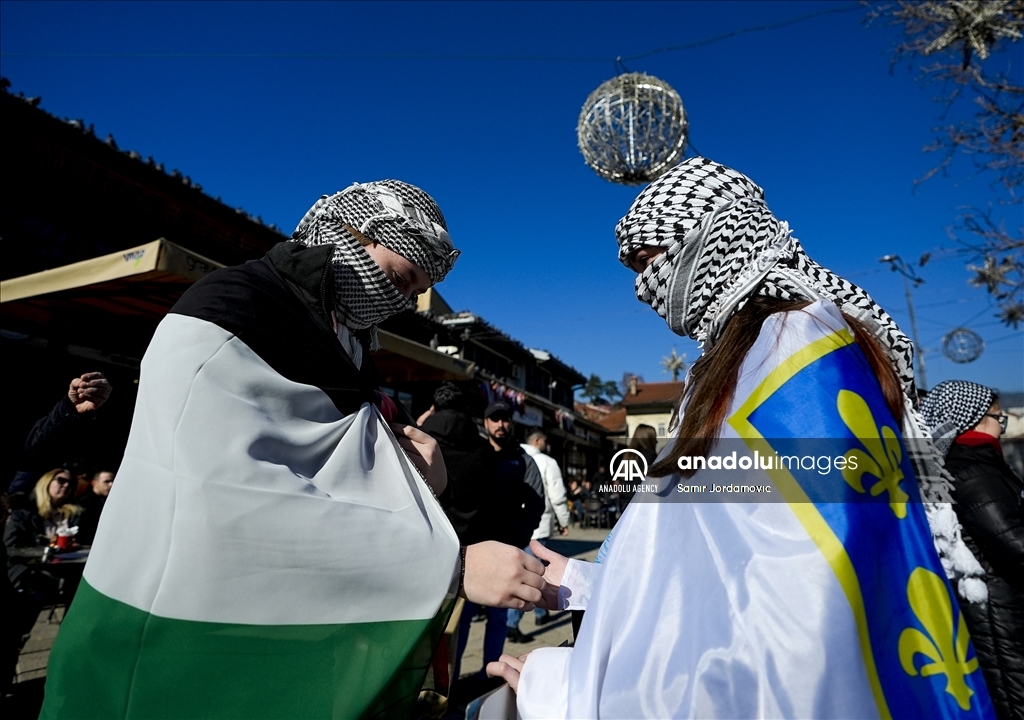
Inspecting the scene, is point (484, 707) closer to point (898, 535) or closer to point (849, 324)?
point (898, 535)

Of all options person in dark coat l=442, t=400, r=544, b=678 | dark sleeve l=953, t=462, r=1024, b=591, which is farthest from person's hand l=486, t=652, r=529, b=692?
person in dark coat l=442, t=400, r=544, b=678

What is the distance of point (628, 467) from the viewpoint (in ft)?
5.00

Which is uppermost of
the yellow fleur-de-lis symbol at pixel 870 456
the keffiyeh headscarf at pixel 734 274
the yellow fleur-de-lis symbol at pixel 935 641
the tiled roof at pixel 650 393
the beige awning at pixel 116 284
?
the tiled roof at pixel 650 393

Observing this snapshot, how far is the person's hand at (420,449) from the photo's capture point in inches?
56.4

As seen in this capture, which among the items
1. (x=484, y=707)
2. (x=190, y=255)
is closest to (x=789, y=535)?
(x=484, y=707)

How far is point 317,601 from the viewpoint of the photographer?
39.8 inches

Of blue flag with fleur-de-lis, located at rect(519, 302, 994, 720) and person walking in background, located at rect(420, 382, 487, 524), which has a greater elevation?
person walking in background, located at rect(420, 382, 487, 524)

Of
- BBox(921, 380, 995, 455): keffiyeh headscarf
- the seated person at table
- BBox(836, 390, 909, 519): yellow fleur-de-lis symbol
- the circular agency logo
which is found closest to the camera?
BBox(836, 390, 909, 519): yellow fleur-de-lis symbol

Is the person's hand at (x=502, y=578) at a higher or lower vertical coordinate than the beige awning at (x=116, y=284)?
lower

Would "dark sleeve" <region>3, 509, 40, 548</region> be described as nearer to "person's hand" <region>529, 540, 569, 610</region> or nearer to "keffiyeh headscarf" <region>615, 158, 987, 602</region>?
"person's hand" <region>529, 540, 569, 610</region>

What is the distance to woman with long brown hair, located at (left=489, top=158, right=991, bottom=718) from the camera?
0.81 meters

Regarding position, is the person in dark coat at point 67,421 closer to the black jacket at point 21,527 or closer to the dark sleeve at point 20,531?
the black jacket at point 21,527

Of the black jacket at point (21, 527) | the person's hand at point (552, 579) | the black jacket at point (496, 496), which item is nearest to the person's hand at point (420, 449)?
the person's hand at point (552, 579)

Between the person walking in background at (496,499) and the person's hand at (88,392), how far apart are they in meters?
2.02
